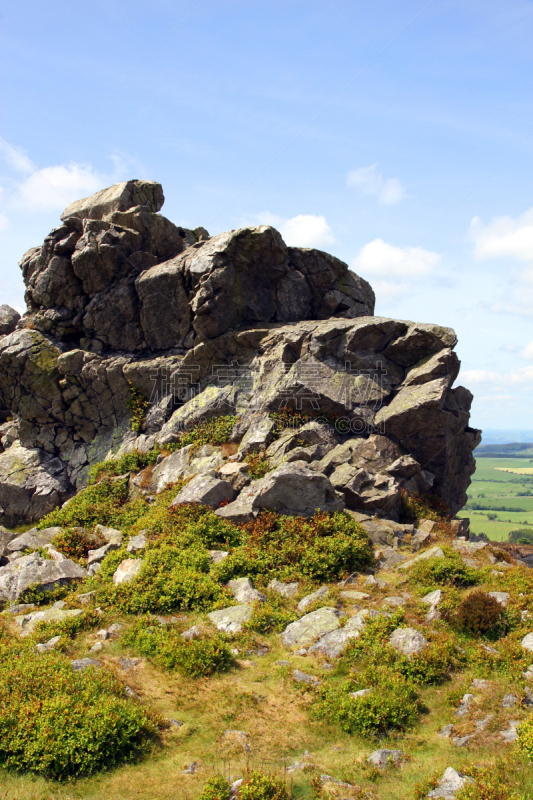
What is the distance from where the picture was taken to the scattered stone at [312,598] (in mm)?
15148

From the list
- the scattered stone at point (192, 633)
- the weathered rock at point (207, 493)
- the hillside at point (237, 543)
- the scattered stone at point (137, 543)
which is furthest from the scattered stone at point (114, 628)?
the weathered rock at point (207, 493)

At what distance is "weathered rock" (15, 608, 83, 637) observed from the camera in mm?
14164

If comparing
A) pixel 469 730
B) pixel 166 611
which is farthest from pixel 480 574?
pixel 166 611

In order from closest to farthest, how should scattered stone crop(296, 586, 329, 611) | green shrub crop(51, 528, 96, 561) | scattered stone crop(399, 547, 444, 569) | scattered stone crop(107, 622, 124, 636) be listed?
1. scattered stone crop(107, 622, 124, 636)
2. scattered stone crop(296, 586, 329, 611)
3. scattered stone crop(399, 547, 444, 569)
4. green shrub crop(51, 528, 96, 561)

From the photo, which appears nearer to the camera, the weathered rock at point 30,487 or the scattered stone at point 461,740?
the scattered stone at point 461,740

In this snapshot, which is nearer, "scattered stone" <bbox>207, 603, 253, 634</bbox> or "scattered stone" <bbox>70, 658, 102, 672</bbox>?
"scattered stone" <bbox>70, 658, 102, 672</bbox>

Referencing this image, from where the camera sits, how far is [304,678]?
11.8 m

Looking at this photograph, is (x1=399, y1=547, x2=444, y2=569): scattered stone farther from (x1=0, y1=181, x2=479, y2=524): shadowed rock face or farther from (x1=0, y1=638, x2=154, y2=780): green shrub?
(x1=0, y1=638, x2=154, y2=780): green shrub

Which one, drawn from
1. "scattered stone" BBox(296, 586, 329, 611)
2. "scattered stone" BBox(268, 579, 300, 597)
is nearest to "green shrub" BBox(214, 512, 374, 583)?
"scattered stone" BBox(268, 579, 300, 597)

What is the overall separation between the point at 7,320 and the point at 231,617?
30382 mm

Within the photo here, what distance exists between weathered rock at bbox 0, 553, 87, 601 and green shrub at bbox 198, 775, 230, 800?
10.8 meters

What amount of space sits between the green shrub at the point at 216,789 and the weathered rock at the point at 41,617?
7.89 m

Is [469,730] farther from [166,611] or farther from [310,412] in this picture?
[310,412]

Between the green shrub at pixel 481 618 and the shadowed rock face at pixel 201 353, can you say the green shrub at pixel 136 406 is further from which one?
the green shrub at pixel 481 618
